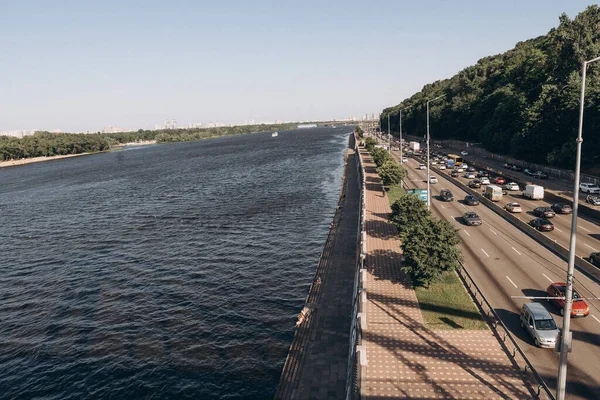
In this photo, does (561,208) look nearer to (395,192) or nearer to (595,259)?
(595,259)

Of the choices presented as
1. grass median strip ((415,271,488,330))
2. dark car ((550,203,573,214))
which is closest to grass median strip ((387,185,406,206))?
dark car ((550,203,573,214))

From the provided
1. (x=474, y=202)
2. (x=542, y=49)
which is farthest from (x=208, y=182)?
(x=542, y=49)

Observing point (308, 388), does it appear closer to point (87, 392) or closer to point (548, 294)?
point (87, 392)

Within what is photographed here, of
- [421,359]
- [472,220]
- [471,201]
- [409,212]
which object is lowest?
[421,359]

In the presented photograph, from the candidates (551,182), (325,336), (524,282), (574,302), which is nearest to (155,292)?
(325,336)

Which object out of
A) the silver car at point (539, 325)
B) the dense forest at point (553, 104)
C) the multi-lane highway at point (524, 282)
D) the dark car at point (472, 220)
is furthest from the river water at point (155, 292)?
the dense forest at point (553, 104)

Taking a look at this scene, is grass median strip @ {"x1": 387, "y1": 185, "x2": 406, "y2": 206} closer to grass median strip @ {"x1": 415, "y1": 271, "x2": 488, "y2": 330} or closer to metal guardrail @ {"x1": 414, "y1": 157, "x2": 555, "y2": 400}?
metal guardrail @ {"x1": 414, "y1": 157, "x2": 555, "y2": 400}

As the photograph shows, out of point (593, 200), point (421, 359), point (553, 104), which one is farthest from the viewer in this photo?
point (553, 104)
